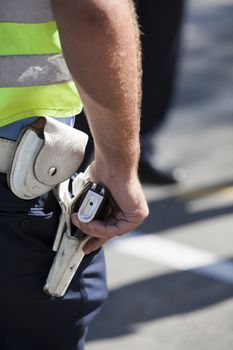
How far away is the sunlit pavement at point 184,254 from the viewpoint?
3568 mm

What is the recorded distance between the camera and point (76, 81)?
6.56 feet

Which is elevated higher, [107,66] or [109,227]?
[107,66]

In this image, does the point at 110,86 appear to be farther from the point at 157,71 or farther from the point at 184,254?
the point at 157,71

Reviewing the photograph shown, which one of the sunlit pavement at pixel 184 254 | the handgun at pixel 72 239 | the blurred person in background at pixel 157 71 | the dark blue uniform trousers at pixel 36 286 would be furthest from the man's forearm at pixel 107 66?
the blurred person in background at pixel 157 71

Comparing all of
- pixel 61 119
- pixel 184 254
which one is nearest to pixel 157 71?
pixel 184 254

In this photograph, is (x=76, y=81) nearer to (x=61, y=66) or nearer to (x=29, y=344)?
(x=61, y=66)

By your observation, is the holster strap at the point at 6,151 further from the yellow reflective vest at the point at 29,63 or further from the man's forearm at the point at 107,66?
the man's forearm at the point at 107,66

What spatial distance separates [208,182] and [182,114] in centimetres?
→ 98

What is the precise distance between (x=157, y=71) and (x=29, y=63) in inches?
111

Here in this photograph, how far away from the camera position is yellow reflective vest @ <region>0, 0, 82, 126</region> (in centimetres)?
204

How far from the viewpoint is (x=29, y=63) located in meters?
2.09

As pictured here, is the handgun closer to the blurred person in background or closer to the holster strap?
the holster strap

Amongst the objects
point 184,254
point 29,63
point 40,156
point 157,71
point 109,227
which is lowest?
point 184,254

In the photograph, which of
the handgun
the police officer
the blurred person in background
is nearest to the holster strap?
the police officer
